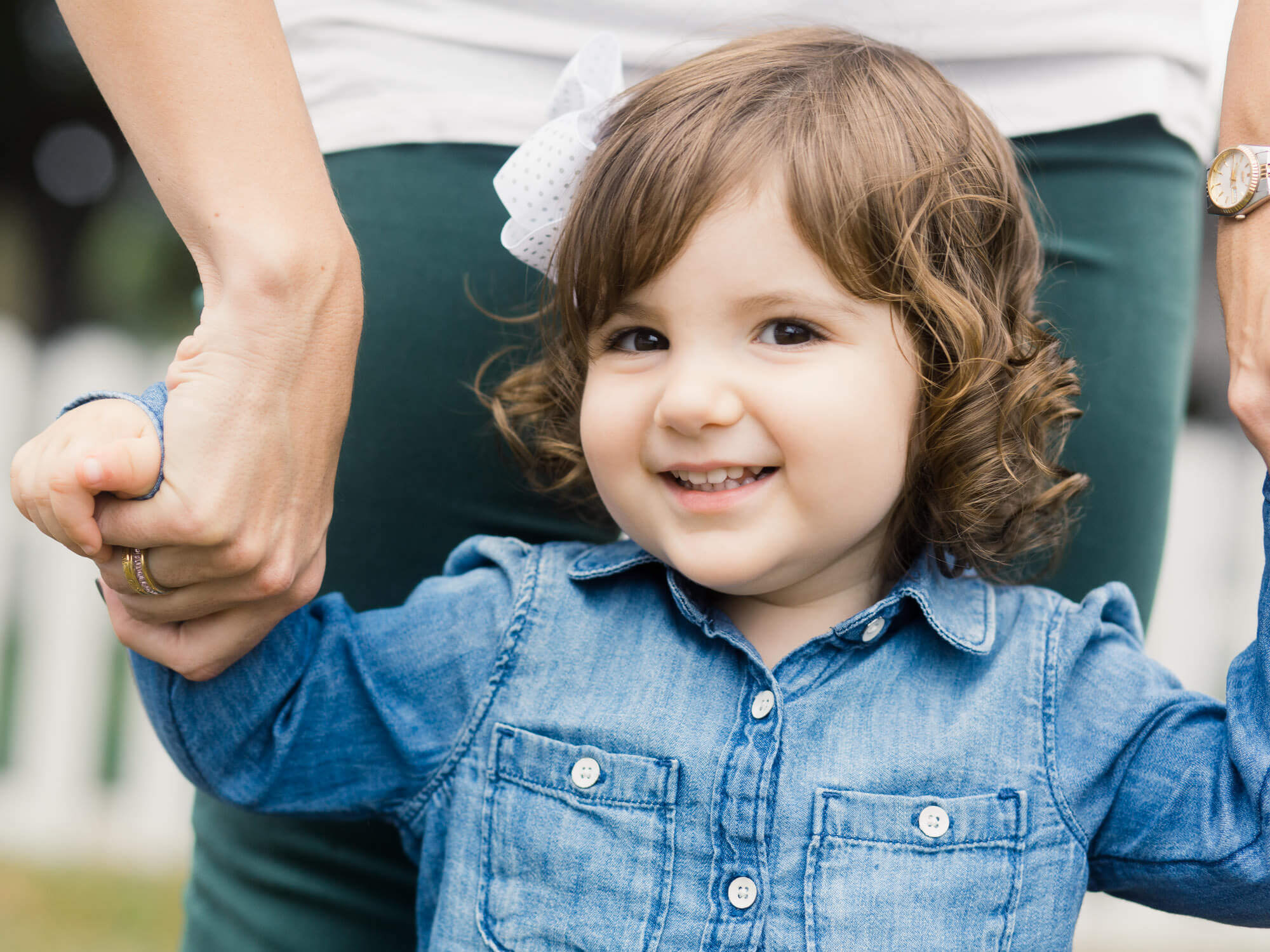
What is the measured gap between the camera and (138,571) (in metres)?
0.92

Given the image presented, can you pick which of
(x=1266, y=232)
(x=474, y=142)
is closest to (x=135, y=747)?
(x=474, y=142)

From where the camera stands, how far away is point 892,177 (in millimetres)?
1093

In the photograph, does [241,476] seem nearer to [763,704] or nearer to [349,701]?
[349,701]

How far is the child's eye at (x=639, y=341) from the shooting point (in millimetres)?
1103

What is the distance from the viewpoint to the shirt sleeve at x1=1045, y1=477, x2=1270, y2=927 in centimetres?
101

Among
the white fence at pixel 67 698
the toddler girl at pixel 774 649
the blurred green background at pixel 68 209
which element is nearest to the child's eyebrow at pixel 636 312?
the toddler girl at pixel 774 649

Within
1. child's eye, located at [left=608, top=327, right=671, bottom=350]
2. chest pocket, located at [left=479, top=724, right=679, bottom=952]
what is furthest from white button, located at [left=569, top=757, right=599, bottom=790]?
child's eye, located at [left=608, top=327, right=671, bottom=350]

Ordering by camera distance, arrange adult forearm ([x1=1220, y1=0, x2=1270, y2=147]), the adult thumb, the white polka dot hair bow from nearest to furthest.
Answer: the adult thumb, adult forearm ([x1=1220, y1=0, x2=1270, y2=147]), the white polka dot hair bow

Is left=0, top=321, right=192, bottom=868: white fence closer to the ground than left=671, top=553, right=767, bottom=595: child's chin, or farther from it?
closer to the ground

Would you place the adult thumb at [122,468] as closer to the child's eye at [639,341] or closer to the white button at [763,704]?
the child's eye at [639,341]

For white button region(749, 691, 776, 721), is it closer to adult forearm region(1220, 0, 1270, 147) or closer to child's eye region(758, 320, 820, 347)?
child's eye region(758, 320, 820, 347)

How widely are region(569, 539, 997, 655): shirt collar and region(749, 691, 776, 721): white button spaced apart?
3.5 inches

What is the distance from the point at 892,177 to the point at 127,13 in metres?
0.67

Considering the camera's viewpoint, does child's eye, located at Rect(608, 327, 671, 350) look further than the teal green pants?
No
